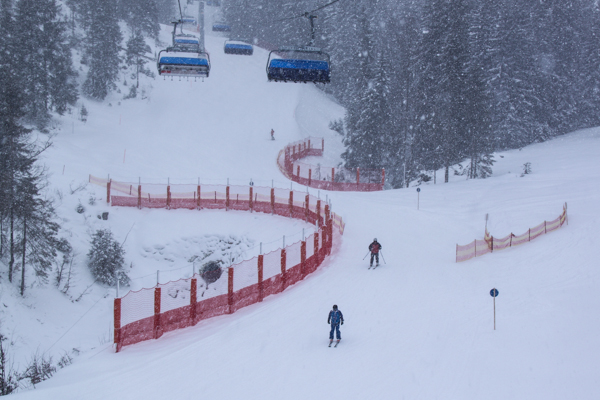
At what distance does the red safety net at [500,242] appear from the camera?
820 inches

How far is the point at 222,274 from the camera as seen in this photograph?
1897cm

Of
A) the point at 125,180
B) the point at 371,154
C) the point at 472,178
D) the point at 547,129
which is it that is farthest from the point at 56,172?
the point at 547,129

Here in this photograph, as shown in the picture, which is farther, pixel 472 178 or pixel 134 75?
pixel 134 75

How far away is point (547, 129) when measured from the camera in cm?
5047

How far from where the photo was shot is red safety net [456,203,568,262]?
68.3ft

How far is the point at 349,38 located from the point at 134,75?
89.5 ft

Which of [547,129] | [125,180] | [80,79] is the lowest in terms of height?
[125,180]

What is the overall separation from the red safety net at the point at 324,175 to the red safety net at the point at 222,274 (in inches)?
237

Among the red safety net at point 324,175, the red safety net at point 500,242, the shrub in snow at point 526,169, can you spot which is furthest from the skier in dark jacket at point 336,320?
the shrub in snow at point 526,169

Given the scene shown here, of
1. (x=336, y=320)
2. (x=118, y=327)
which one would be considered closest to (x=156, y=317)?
(x=118, y=327)

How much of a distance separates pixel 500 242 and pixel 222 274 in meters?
11.8

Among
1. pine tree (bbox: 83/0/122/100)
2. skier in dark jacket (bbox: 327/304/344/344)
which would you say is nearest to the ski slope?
skier in dark jacket (bbox: 327/304/344/344)

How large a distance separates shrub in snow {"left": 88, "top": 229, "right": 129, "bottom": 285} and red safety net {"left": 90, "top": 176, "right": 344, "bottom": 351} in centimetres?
266

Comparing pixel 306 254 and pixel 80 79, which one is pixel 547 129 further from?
pixel 80 79
